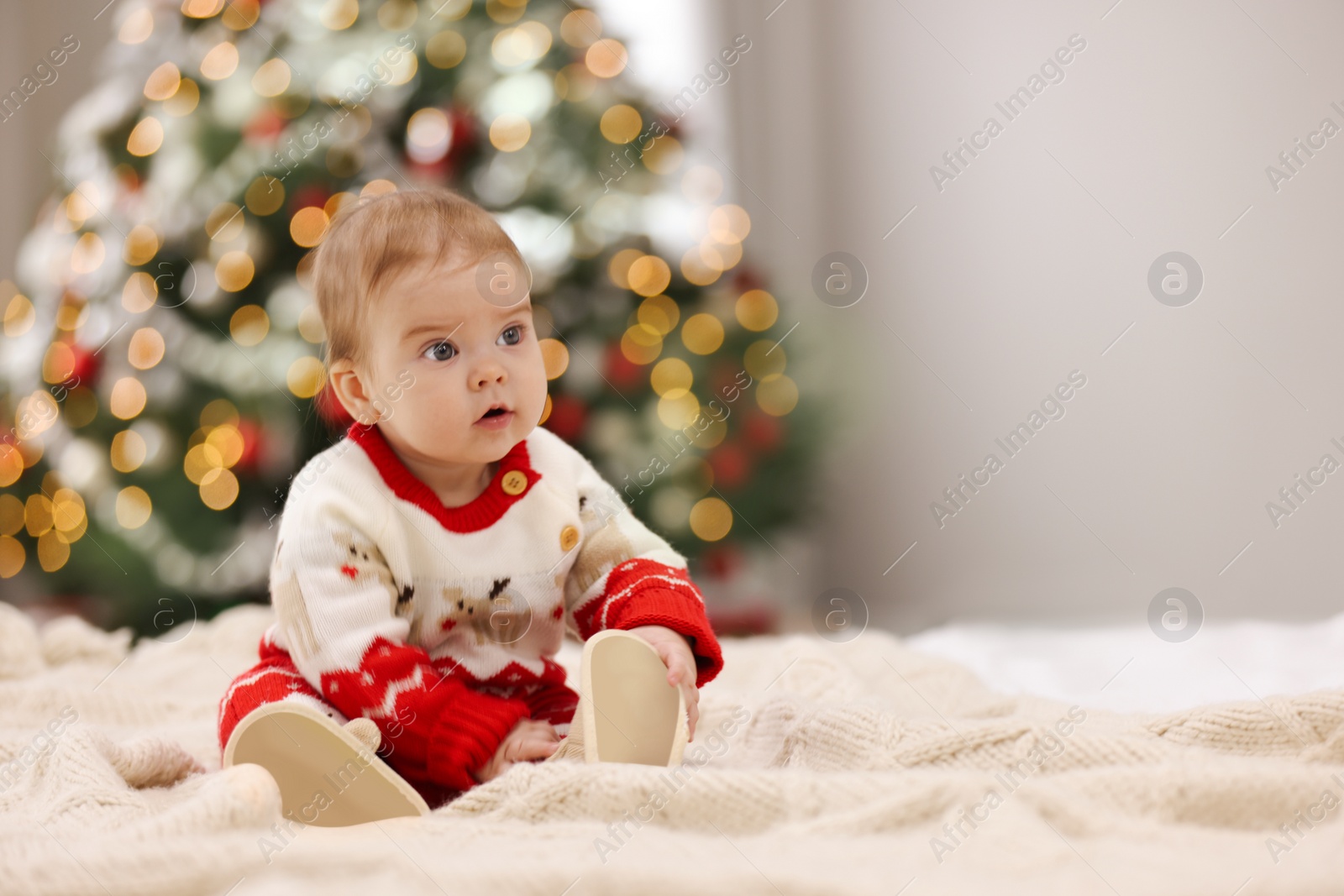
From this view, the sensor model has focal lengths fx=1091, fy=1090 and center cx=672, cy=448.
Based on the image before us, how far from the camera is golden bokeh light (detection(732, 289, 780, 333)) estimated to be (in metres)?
2.06

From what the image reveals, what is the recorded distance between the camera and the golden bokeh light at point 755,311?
206cm

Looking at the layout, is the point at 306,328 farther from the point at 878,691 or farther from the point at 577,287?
the point at 878,691

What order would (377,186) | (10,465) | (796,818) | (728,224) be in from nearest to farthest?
(796,818), (377,186), (10,465), (728,224)

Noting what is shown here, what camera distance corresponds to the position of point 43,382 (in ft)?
7.01

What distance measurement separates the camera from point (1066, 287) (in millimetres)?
2385

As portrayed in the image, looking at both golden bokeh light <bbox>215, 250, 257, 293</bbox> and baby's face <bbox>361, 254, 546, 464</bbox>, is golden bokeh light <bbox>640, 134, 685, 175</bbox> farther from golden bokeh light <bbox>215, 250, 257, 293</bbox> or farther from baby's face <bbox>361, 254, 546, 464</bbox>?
baby's face <bbox>361, 254, 546, 464</bbox>

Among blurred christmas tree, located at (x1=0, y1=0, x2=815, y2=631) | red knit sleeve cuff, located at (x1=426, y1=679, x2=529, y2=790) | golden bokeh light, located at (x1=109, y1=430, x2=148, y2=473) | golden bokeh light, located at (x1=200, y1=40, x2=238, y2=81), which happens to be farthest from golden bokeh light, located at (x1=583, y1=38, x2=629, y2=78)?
red knit sleeve cuff, located at (x1=426, y1=679, x2=529, y2=790)

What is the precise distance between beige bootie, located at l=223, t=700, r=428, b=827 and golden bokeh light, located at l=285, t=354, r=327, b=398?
3.97 feet

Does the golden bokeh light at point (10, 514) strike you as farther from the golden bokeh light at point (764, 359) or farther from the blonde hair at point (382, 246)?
the blonde hair at point (382, 246)

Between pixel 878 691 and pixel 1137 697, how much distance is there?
0.29m

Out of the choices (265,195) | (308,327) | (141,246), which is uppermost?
(265,195)

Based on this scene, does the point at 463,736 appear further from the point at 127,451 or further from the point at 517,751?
the point at 127,451

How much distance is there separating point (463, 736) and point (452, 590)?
0.14 m

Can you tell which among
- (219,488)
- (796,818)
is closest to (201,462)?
(219,488)
